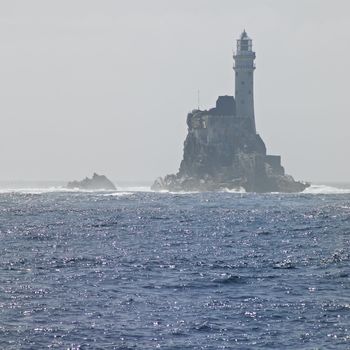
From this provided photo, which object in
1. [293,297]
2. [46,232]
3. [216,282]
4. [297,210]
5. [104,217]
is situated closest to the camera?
[293,297]

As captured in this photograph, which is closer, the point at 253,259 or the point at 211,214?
the point at 253,259

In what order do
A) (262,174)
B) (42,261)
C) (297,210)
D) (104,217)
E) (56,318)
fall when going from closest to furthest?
(56,318) → (42,261) → (104,217) → (297,210) → (262,174)

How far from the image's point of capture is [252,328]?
4538 centimetres

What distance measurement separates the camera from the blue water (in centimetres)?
4372

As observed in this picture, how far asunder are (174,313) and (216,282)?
1041 centimetres

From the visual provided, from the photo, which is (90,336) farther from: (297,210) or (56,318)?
(297,210)

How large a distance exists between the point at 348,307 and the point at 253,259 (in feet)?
67.8

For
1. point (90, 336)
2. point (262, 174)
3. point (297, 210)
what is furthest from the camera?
point (262, 174)

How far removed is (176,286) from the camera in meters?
56.8

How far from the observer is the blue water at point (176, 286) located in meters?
43.7

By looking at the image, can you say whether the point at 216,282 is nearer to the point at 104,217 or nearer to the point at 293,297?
the point at 293,297

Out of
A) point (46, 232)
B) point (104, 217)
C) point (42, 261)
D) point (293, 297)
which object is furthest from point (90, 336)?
point (104, 217)

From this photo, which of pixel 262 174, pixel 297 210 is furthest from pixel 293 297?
pixel 262 174

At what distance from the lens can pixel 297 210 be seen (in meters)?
131
